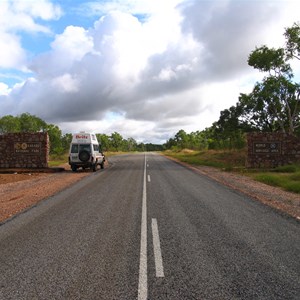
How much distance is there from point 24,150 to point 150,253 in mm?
23748

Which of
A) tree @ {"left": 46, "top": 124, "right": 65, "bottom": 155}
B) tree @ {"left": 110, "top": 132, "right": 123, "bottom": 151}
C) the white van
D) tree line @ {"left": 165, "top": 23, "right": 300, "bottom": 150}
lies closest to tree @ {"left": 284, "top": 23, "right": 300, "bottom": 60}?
tree line @ {"left": 165, "top": 23, "right": 300, "bottom": 150}

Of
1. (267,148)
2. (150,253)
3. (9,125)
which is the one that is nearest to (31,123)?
(9,125)

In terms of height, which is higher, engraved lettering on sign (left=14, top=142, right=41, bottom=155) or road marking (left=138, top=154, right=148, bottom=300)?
engraved lettering on sign (left=14, top=142, right=41, bottom=155)

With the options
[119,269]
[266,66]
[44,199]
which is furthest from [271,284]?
[266,66]

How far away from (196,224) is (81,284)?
3.88 meters

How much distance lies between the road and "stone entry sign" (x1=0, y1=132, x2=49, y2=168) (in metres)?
17.9

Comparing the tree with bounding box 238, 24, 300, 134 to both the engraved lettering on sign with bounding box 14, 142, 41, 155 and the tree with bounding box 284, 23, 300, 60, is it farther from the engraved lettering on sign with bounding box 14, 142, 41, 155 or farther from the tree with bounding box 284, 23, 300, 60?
the engraved lettering on sign with bounding box 14, 142, 41, 155

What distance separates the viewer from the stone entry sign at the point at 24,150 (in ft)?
88.4

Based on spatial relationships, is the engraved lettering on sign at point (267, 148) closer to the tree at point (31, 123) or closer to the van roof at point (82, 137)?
the van roof at point (82, 137)

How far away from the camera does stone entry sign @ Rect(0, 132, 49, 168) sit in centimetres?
2694

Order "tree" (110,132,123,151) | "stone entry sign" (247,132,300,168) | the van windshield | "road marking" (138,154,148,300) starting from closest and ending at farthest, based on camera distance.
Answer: "road marking" (138,154,148,300), the van windshield, "stone entry sign" (247,132,300,168), "tree" (110,132,123,151)

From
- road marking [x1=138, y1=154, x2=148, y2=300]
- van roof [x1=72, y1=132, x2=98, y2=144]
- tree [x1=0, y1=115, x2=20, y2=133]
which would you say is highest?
tree [x1=0, y1=115, x2=20, y2=133]

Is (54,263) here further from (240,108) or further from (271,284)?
(240,108)

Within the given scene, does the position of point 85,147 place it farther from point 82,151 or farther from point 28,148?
point 28,148
